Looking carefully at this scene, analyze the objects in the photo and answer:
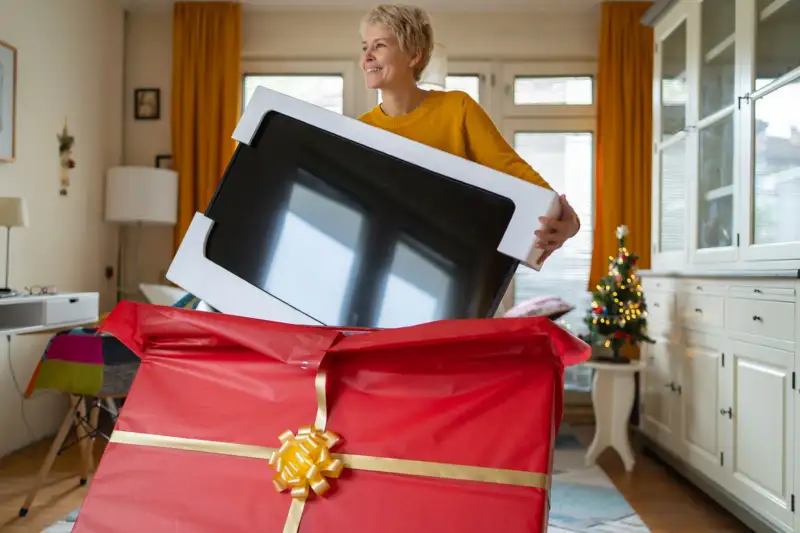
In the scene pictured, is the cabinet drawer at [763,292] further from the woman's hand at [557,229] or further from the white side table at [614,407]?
the woman's hand at [557,229]

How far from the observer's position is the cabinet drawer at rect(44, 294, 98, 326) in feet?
8.96

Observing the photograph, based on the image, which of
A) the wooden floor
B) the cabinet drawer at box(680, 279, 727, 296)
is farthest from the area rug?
the cabinet drawer at box(680, 279, 727, 296)

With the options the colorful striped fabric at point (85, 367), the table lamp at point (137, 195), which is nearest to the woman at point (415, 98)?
the colorful striped fabric at point (85, 367)

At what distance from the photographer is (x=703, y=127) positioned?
289 cm

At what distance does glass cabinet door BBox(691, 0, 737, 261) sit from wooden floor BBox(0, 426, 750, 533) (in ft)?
3.40

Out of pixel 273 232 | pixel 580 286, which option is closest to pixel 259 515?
pixel 273 232

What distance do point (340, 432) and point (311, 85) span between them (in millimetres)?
4106

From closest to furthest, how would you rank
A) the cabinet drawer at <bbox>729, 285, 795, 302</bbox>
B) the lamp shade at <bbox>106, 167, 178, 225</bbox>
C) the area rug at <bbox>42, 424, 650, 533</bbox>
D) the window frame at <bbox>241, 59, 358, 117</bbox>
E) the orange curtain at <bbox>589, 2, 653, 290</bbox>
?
the cabinet drawer at <bbox>729, 285, 795, 302</bbox> → the area rug at <bbox>42, 424, 650, 533</bbox> → the lamp shade at <bbox>106, 167, 178, 225</bbox> → the orange curtain at <bbox>589, 2, 653, 290</bbox> → the window frame at <bbox>241, 59, 358, 117</bbox>

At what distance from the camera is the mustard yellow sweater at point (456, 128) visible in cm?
110

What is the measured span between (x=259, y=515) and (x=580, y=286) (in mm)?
3888

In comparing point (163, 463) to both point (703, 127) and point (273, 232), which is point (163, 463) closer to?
point (273, 232)

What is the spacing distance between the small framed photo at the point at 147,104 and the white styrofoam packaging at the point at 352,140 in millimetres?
3808

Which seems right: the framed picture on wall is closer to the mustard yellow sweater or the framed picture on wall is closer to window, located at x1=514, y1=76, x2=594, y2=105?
the mustard yellow sweater

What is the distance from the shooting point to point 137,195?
153 inches
